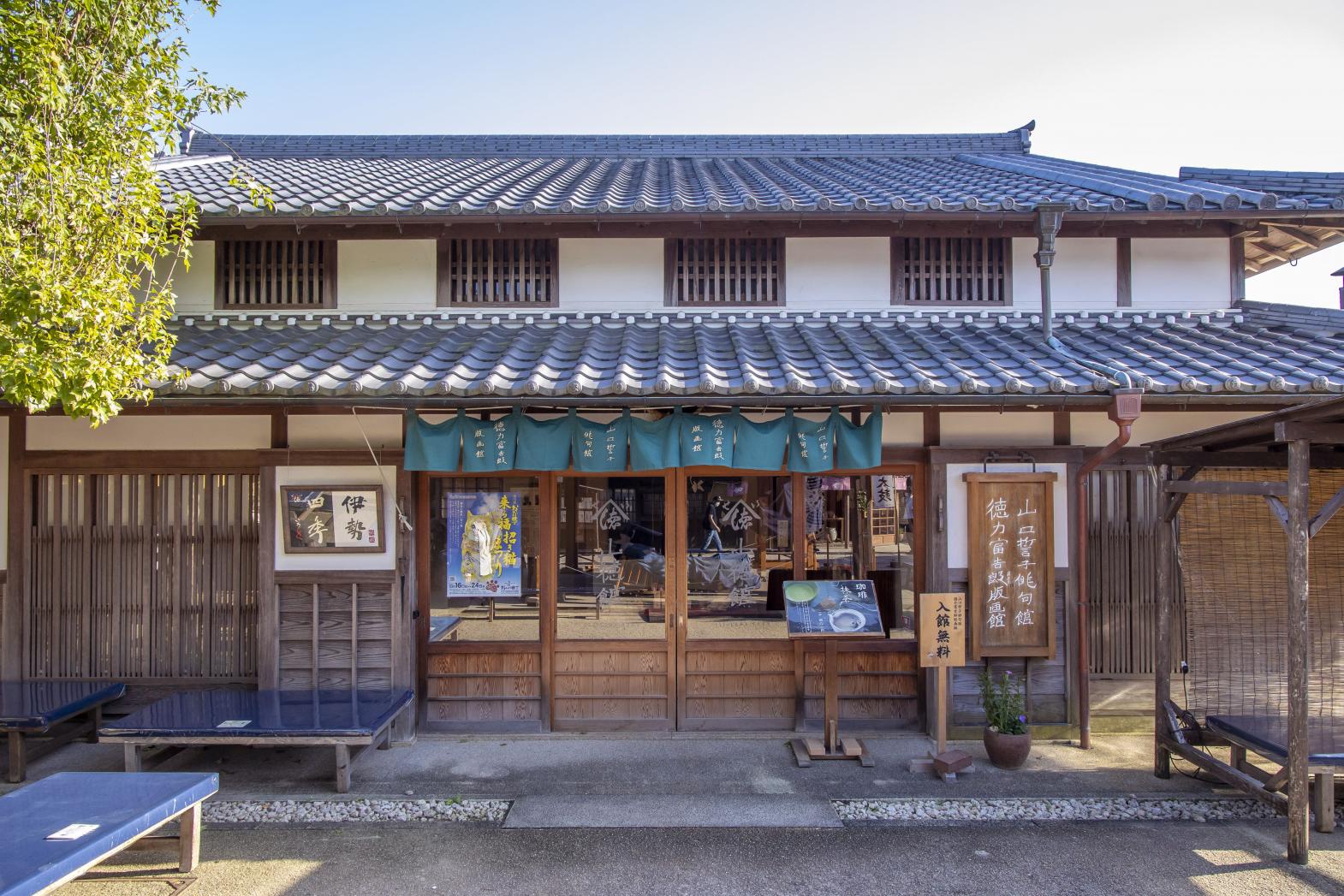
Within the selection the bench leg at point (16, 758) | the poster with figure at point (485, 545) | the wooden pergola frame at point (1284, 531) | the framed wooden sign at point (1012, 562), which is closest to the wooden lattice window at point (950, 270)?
the framed wooden sign at point (1012, 562)

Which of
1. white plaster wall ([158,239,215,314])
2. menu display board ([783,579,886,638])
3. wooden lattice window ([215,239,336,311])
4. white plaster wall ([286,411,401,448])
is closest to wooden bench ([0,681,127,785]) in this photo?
white plaster wall ([286,411,401,448])

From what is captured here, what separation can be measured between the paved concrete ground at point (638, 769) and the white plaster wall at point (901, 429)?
9.53ft

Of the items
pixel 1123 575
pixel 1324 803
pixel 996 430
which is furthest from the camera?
pixel 1123 575

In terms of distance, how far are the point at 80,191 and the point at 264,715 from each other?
4.18 metres

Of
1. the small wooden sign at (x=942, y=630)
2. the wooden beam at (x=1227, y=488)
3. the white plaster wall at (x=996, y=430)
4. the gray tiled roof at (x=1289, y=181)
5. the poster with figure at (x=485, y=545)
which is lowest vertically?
the small wooden sign at (x=942, y=630)

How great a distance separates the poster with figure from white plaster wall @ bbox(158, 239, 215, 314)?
355 centimetres

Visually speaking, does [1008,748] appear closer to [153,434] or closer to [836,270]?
[836,270]

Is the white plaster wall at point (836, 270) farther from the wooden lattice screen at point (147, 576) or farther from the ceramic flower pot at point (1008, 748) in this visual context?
the wooden lattice screen at point (147, 576)

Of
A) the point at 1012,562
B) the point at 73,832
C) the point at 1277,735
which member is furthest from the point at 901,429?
the point at 73,832

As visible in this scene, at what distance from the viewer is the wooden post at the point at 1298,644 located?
15.9 ft

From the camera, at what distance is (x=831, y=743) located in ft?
21.1

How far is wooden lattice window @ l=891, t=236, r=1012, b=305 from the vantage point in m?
7.63

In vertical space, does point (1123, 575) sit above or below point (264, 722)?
above

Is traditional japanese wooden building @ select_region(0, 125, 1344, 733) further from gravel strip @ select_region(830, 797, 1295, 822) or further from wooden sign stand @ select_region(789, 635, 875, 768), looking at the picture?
gravel strip @ select_region(830, 797, 1295, 822)
